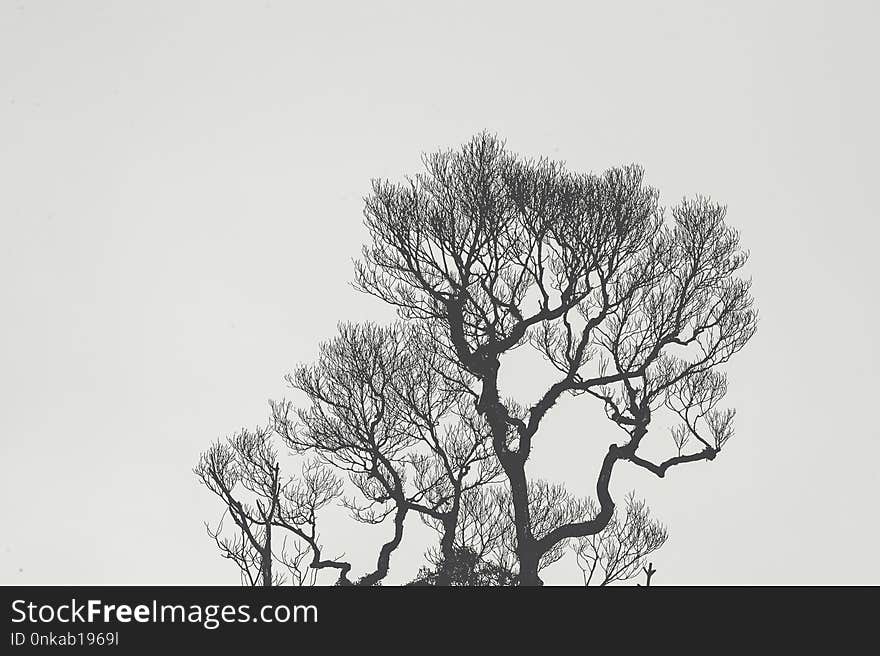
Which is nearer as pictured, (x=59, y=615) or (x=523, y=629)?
(x=523, y=629)

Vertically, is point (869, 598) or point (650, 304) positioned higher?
point (650, 304)

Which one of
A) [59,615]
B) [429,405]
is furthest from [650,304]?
[59,615]

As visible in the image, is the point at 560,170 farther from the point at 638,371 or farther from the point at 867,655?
the point at 867,655

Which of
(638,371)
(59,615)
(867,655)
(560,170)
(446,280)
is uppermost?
(560,170)

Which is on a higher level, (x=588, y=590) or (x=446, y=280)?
(x=446, y=280)

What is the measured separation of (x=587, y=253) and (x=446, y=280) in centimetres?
246

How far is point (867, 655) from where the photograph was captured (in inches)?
327

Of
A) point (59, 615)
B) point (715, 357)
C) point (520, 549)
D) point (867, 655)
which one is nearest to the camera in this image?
point (867, 655)

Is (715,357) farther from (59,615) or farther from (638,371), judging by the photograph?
(59,615)

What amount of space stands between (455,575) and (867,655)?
39.2 feet

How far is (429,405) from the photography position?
20.4m

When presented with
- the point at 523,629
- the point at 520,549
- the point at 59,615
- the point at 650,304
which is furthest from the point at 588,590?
the point at 650,304

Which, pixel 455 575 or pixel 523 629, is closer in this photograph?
pixel 523 629

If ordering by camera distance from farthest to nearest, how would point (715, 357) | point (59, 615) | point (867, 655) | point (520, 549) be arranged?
point (715, 357), point (520, 549), point (59, 615), point (867, 655)
